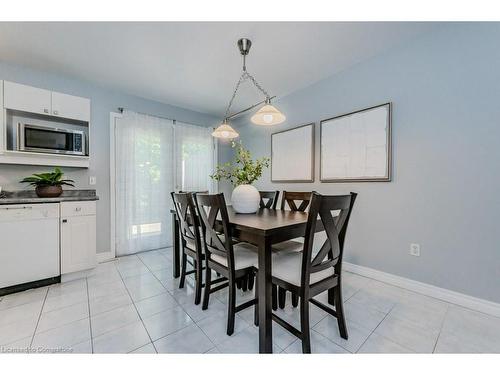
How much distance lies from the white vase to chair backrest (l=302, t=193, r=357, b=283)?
0.74 meters

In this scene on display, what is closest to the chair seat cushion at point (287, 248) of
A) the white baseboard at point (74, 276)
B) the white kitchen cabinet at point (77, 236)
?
the white kitchen cabinet at point (77, 236)

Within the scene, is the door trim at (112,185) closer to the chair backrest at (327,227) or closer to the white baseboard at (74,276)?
the white baseboard at (74,276)

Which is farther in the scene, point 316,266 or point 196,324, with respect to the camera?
point 196,324

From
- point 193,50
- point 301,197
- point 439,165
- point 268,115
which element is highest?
point 193,50

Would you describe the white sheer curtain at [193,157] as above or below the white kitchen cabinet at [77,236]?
above

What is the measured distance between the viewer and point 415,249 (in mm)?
2029

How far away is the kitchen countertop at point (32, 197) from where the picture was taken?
6.47 ft

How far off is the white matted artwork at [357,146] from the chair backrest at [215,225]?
1.74 m

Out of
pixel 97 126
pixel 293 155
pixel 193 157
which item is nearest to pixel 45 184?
pixel 97 126

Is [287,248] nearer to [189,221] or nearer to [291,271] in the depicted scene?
[291,271]

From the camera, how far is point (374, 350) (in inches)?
50.3

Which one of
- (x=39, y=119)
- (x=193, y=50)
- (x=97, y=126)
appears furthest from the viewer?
(x=97, y=126)

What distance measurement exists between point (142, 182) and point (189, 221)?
67.9 inches

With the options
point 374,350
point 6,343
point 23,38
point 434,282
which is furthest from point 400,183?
point 23,38
